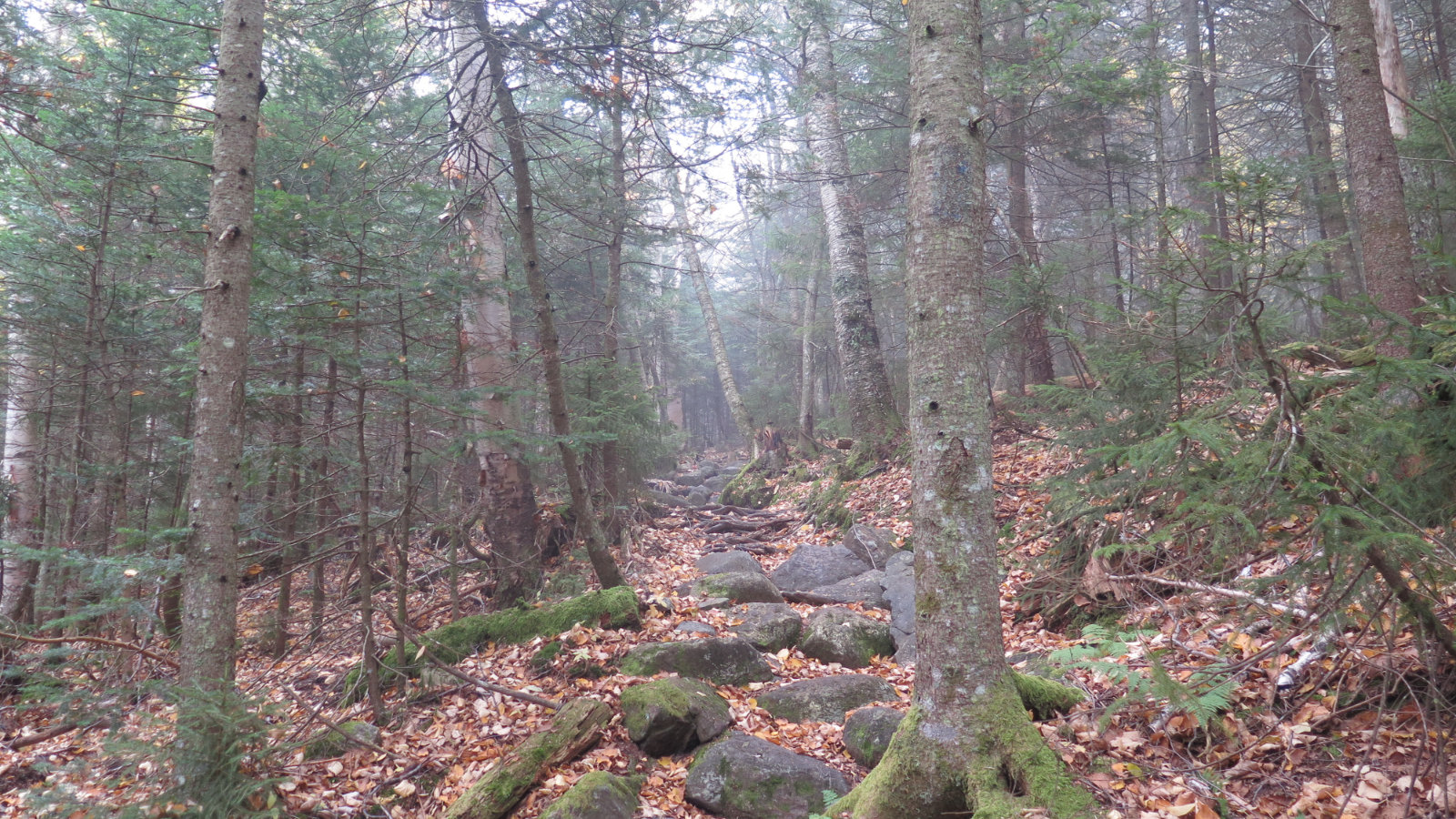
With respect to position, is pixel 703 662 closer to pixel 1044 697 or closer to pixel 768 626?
pixel 768 626

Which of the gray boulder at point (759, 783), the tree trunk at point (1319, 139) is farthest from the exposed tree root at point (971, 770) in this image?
the tree trunk at point (1319, 139)

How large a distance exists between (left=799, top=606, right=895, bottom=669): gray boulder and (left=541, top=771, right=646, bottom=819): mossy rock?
2.52 meters

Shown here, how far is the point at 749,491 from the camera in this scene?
15.2 metres

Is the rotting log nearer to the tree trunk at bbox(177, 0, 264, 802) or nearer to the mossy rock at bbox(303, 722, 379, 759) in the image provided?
the mossy rock at bbox(303, 722, 379, 759)

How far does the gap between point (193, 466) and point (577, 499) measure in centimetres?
354

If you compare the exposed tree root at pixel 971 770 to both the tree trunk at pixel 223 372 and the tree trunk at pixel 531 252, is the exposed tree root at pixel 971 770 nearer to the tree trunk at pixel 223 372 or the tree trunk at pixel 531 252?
the tree trunk at pixel 223 372

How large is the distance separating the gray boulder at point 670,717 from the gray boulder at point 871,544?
158 inches

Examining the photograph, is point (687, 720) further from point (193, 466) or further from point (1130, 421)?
point (1130, 421)

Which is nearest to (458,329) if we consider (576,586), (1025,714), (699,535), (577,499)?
(577,499)

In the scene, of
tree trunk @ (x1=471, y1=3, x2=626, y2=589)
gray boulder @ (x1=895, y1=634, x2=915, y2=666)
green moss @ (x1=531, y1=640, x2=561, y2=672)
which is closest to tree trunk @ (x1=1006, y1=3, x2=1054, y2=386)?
gray boulder @ (x1=895, y1=634, x2=915, y2=666)

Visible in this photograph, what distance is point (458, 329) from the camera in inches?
245

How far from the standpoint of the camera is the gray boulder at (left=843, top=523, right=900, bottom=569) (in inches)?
338

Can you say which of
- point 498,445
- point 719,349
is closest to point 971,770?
point 498,445

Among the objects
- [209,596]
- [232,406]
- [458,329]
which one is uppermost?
[458,329]
